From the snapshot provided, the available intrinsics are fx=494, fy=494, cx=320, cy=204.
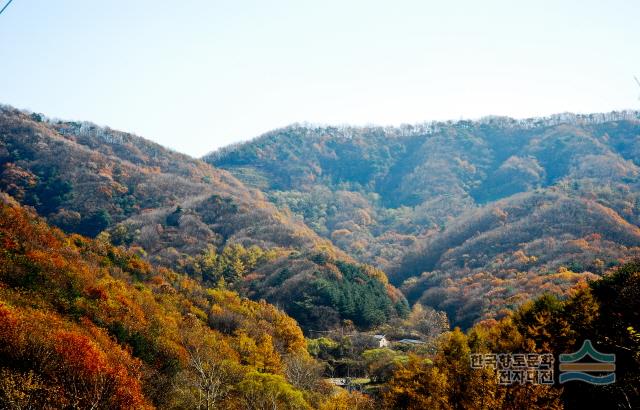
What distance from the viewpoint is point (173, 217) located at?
125 meters

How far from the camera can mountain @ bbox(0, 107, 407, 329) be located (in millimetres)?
88375

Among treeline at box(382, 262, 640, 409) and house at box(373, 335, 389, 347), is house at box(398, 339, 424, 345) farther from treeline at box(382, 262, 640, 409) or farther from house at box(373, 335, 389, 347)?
treeline at box(382, 262, 640, 409)

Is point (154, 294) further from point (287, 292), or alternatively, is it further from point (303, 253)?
point (303, 253)

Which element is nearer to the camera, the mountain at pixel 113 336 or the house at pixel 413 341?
the mountain at pixel 113 336

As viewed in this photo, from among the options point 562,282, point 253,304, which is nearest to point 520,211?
point 562,282

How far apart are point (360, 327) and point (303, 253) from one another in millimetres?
26612

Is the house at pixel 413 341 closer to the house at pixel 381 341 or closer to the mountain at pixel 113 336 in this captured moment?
the house at pixel 381 341

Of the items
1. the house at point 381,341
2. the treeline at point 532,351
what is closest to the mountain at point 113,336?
the treeline at point 532,351

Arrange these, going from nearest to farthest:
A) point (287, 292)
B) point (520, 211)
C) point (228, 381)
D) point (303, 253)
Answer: point (228, 381)
point (287, 292)
point (303, 253)
point (520, 211)

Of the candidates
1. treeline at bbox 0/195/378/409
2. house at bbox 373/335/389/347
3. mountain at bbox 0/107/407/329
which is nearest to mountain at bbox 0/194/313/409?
treeline at bbox 0/195/378/409

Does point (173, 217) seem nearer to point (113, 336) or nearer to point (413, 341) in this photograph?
point (413, 341)

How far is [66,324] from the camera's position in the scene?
31.9 metres

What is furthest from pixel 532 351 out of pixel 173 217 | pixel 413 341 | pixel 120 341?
pixel 173 217

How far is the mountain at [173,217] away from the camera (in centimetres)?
8838
